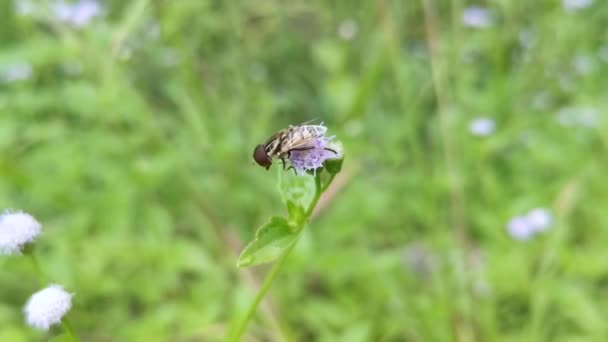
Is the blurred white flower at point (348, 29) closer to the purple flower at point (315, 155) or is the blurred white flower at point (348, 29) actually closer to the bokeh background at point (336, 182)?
the bokeh background at point (336, 182)

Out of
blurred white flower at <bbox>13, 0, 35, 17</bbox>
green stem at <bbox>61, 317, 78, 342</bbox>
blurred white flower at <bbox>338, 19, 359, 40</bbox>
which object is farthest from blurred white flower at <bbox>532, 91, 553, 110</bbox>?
green stem at <bbox>61, 317, 78, 342</bbox>

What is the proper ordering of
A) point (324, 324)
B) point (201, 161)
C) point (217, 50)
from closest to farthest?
point (324, 324), point (201, 161), point (217, 50)

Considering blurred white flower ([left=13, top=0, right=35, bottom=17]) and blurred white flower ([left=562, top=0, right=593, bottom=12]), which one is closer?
blurred white flower ([left=13, top=0, right=35, bottom=17])

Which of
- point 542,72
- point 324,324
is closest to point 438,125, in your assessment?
point 542,72

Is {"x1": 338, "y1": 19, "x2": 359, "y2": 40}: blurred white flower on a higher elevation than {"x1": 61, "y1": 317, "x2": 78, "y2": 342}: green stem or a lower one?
higher

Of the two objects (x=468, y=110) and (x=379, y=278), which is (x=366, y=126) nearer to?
(x=468, y=110)

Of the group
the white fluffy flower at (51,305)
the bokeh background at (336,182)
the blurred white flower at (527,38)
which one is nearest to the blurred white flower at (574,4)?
the bokeh background at (336,182)

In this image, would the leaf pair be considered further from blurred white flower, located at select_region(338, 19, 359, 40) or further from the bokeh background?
blurred white flower, located at select_region(338, 19, 359, 40)

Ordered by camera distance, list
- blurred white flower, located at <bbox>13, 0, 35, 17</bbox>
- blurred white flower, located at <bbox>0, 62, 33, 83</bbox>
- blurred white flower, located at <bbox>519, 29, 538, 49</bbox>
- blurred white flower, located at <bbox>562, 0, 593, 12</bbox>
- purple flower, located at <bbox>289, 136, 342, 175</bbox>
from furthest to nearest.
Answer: blurred white flower, located at <bbox>519, 29, 538, 49</bbox>
blurred white flower, located at <bbox>562, 0, 593, 12</bbox>
blurred white flower, located at <bbox>0, 62, 33, 83</bbox>
blurred white flower, located at <bbox>13, 0, 35, 17</bbox>
purple flower, located at <bbox>289, 136, 342, 175</bbox>
